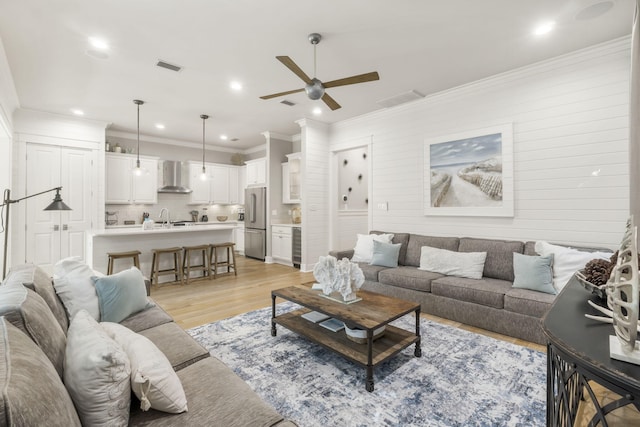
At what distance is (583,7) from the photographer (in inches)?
Result: 103

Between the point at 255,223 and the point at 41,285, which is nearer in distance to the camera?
the point at 41,285

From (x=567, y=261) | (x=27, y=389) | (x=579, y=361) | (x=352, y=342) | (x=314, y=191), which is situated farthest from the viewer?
(x=314, y=191)

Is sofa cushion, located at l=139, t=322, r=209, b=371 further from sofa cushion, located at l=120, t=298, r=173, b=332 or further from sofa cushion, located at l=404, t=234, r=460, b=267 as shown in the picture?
sofa cushion, located at l=404, t=234, r=460, b=267

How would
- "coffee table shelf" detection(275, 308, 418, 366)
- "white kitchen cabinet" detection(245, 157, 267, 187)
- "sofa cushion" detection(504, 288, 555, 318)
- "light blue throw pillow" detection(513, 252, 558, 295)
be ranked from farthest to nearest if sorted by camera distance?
1. "white kitchen cabinet" detection(245, 157, 267, 187)
2. "light blue throw pillow" detection(513, 252, 558, 295)
3. "sofa cushion" detection(504, 288, 555, 318)
4. "coffee table shelf" detection(275, 308, 418, 366)

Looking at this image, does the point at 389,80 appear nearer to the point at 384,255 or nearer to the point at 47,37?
the point at 384,255

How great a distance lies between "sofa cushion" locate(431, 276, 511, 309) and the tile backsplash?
6.44 m

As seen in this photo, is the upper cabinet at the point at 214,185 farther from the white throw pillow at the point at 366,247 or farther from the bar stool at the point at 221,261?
the white throw pillow at the point at 366,247

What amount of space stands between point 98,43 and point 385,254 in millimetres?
4109

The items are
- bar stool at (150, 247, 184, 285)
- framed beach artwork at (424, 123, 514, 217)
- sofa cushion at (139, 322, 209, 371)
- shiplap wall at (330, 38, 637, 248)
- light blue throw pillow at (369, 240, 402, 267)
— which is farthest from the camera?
bar stool at (150, 247, 184, 285)

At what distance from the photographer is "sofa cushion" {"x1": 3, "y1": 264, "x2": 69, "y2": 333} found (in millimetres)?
1649

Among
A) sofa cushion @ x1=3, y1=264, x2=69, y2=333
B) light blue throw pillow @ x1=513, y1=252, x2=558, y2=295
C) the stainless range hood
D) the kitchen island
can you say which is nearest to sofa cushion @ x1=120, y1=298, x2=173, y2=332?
sofa cushion @ x1=3, y1=264, x2=69, y2=333

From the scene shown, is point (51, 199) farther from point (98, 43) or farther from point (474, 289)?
point (474, 289)

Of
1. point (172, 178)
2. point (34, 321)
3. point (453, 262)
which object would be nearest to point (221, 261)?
point (172, 178)

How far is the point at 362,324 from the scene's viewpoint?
2133 mm
